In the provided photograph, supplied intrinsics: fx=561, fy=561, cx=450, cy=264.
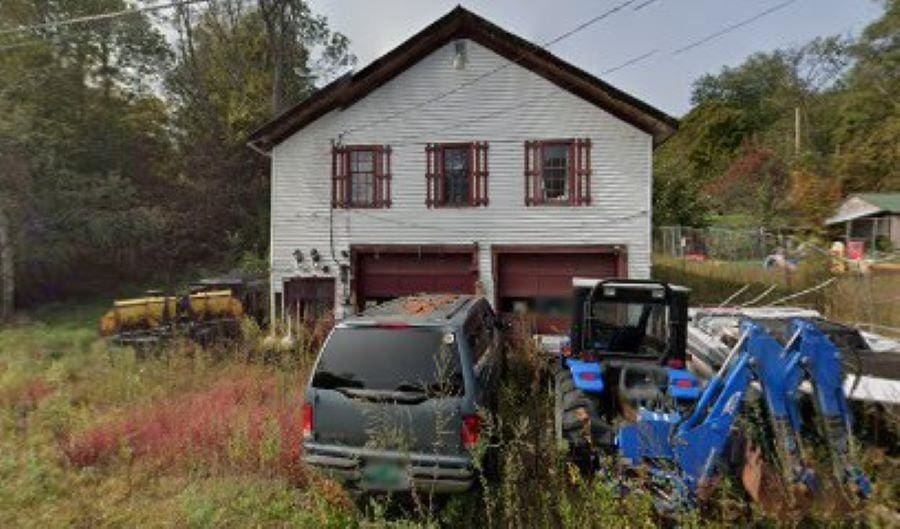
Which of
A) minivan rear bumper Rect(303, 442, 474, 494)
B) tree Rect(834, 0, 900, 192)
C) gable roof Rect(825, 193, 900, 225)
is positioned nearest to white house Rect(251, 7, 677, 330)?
minivan rear bumper Rect(303, 442, 474, 494)

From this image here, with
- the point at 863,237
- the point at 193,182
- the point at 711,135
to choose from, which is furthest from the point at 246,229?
the point at 711,135

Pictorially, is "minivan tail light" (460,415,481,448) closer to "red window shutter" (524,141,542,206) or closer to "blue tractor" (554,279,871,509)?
"blue tractor" (554,279,871,509)

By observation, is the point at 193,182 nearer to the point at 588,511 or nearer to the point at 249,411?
the point at 249,411

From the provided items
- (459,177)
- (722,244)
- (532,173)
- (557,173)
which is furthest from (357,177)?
(722,244)

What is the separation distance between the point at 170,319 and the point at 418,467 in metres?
10.1

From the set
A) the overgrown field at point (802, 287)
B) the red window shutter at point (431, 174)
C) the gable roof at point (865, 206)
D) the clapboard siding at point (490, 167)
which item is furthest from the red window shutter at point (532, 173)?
the gable roof at point (865, 206)

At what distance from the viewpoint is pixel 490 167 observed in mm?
14727

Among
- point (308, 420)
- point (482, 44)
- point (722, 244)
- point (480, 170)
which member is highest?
point (482, 44)

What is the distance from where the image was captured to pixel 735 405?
423 centimetres

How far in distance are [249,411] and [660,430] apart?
16.9 ft

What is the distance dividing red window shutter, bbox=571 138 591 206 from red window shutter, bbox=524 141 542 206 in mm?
941

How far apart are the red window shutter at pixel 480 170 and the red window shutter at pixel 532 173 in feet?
3.47

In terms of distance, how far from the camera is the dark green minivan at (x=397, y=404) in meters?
4.84

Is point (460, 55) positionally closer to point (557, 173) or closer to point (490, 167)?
point (490, 167)
